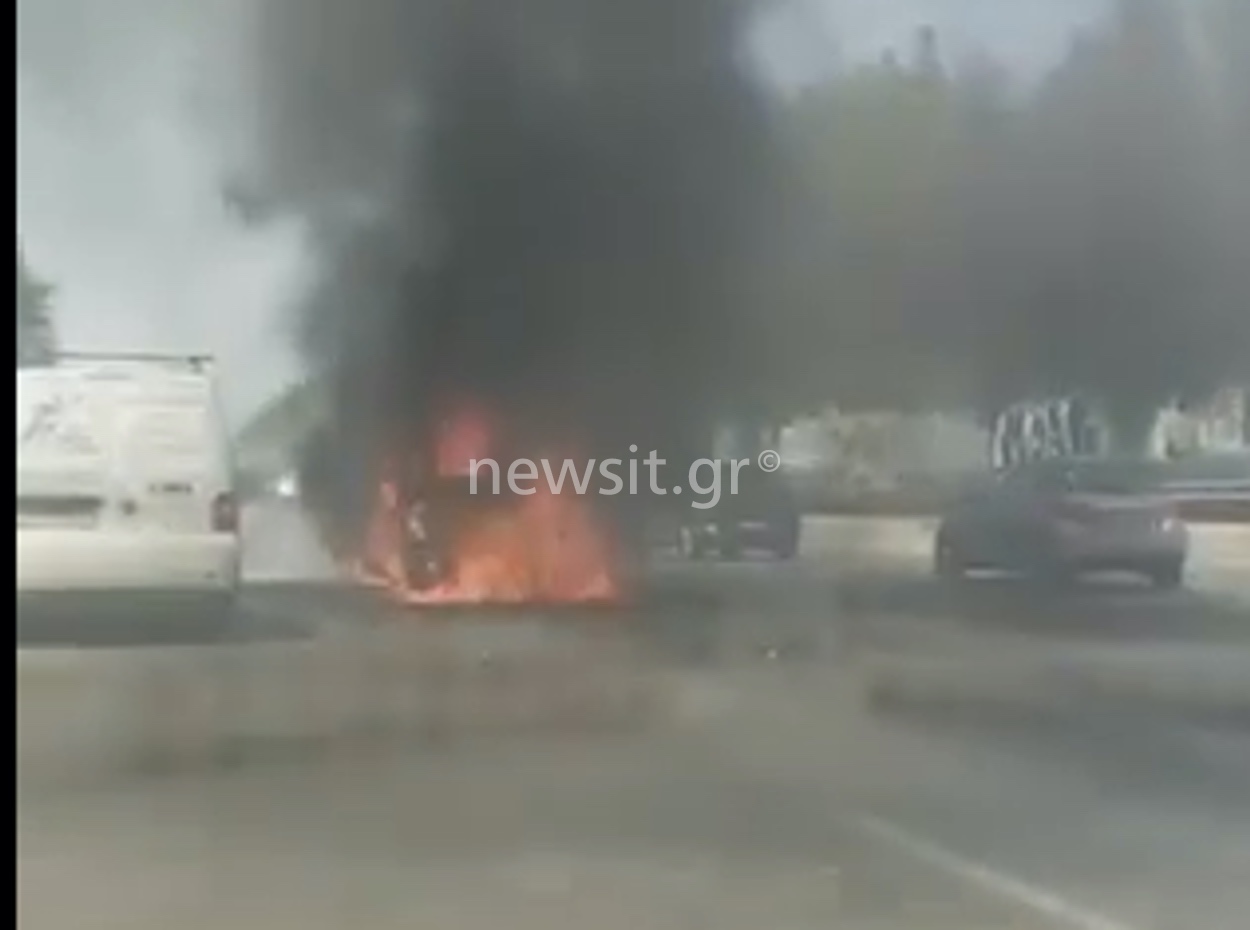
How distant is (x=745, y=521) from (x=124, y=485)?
653mm

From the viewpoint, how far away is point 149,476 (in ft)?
6.60

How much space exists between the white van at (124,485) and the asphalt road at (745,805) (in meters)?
0.07

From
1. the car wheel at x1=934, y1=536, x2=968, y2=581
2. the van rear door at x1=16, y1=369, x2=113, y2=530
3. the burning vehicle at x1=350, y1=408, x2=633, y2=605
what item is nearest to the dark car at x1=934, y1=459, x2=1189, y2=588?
the car wheel at x1=934, y1=536, x2=968, y2=581

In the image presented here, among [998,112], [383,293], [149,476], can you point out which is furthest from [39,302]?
[998,112]

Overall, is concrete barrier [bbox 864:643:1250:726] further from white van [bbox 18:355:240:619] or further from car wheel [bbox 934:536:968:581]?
white van [bbox 18:355:240:619]

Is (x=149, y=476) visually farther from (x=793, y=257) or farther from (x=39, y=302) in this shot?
(x=793, y=257)

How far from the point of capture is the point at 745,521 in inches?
83.0

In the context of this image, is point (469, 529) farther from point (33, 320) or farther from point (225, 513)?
point (33, 320)

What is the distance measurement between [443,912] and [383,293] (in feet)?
2.13

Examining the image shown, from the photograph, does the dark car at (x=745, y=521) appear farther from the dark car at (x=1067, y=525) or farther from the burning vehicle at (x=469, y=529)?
the dark car at (x=1067, y=525)

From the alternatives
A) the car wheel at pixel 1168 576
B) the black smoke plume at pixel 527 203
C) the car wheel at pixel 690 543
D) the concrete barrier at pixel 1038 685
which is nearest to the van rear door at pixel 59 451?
the black smoke plume at pixel 527 203

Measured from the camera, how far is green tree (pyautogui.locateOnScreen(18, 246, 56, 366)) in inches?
77.9

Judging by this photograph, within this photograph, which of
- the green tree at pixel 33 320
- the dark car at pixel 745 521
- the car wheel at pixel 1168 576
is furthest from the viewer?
the car wheel at pixel 1168 576

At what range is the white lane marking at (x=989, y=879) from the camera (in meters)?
2.10
